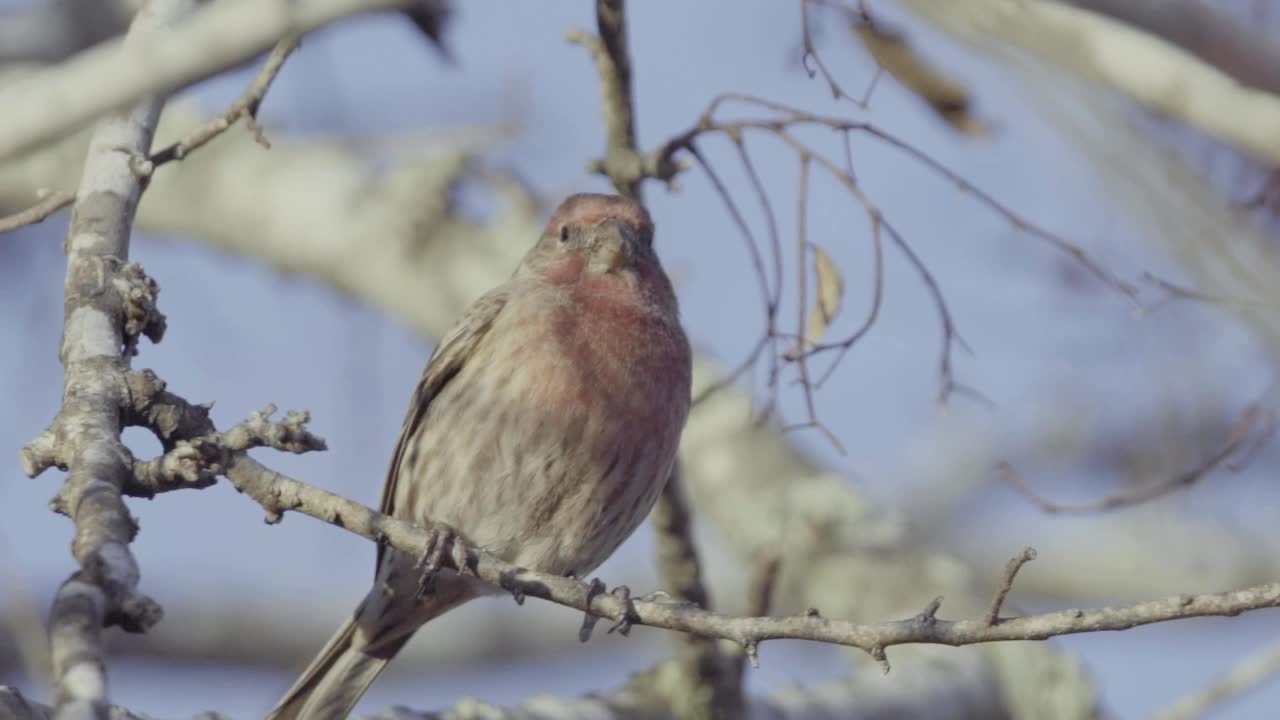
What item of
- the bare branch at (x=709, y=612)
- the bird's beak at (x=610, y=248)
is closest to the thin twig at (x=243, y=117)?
the bare branch at (x=709, y=612)

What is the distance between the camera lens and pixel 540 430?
5227 mm

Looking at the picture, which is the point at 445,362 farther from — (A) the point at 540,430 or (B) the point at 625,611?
(B) the point at 625,611

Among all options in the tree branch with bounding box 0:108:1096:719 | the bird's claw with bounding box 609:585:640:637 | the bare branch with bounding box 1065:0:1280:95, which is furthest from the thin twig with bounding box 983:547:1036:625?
the tree branch with bounding box 0:108:1096:719

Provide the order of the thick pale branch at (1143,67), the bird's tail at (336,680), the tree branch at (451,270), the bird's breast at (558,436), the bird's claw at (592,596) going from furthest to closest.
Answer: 1. the tree branch at (451,270)
2. the bird's tail at (336,680)
3. the bird's breast at (558,436)
4. the thick pale branch at (1143,67)
5. the bird's claw at (592,596)

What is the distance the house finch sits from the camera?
5.25m

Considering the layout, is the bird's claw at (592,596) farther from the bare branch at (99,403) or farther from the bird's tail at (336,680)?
the bare branch at (99,403)

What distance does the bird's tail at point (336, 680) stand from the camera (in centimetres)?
554

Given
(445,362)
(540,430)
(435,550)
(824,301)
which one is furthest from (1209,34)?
(445,362)

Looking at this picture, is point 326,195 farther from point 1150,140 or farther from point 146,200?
point 1150,140

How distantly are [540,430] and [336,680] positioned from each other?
124cm

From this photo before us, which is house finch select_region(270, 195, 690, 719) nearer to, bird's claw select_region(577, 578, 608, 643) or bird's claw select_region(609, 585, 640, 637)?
bird's claw select_region(577, 578, 608, 643)

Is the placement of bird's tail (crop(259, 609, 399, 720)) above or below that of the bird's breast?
below

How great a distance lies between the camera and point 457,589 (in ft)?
18.0

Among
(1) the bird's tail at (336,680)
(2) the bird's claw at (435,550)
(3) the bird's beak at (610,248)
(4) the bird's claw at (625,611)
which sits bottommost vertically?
(4) the bird's claw at (625,611)
